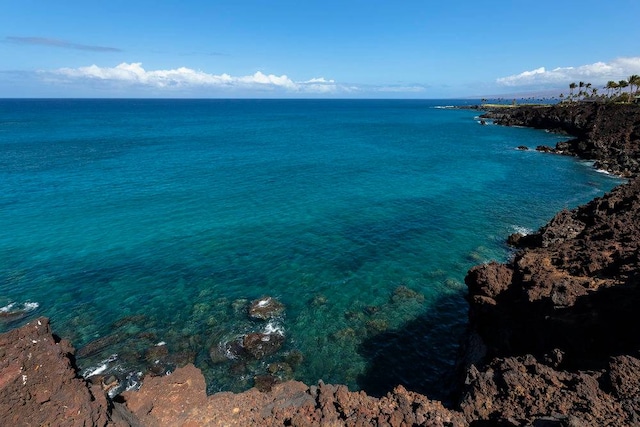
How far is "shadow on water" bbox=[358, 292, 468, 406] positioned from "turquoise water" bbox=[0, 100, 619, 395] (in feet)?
0.42

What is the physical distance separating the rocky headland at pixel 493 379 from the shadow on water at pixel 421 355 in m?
1.91

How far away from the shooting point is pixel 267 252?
1624 inches

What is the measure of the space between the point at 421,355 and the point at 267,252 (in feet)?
68.9

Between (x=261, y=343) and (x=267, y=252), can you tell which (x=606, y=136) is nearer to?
(x=267, y=252)

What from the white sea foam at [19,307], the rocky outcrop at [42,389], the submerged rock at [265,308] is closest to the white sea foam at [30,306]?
the white sea foam at [19,307]

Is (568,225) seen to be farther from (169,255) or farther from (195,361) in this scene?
(169,255)

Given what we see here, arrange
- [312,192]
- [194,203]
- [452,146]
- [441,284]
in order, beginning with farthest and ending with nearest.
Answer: [452,146] → [312,192] → [194,203] → [441,284]

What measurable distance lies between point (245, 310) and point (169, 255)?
14.4 m

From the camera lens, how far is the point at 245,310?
1228 inches

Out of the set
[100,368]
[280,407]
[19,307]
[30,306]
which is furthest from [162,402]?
[19,307]

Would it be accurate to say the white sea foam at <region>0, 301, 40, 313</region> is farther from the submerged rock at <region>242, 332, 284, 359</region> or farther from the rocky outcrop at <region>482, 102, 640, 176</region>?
the rocky outcrop at <region>482, 102, 640, 176</region>

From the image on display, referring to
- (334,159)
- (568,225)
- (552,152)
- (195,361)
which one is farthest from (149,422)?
(552,152)

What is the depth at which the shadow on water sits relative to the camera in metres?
23.6

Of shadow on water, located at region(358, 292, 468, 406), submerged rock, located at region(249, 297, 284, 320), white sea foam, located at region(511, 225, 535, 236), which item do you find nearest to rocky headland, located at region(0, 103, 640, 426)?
shadow on water, located at region(358, 292, 468, 406)
